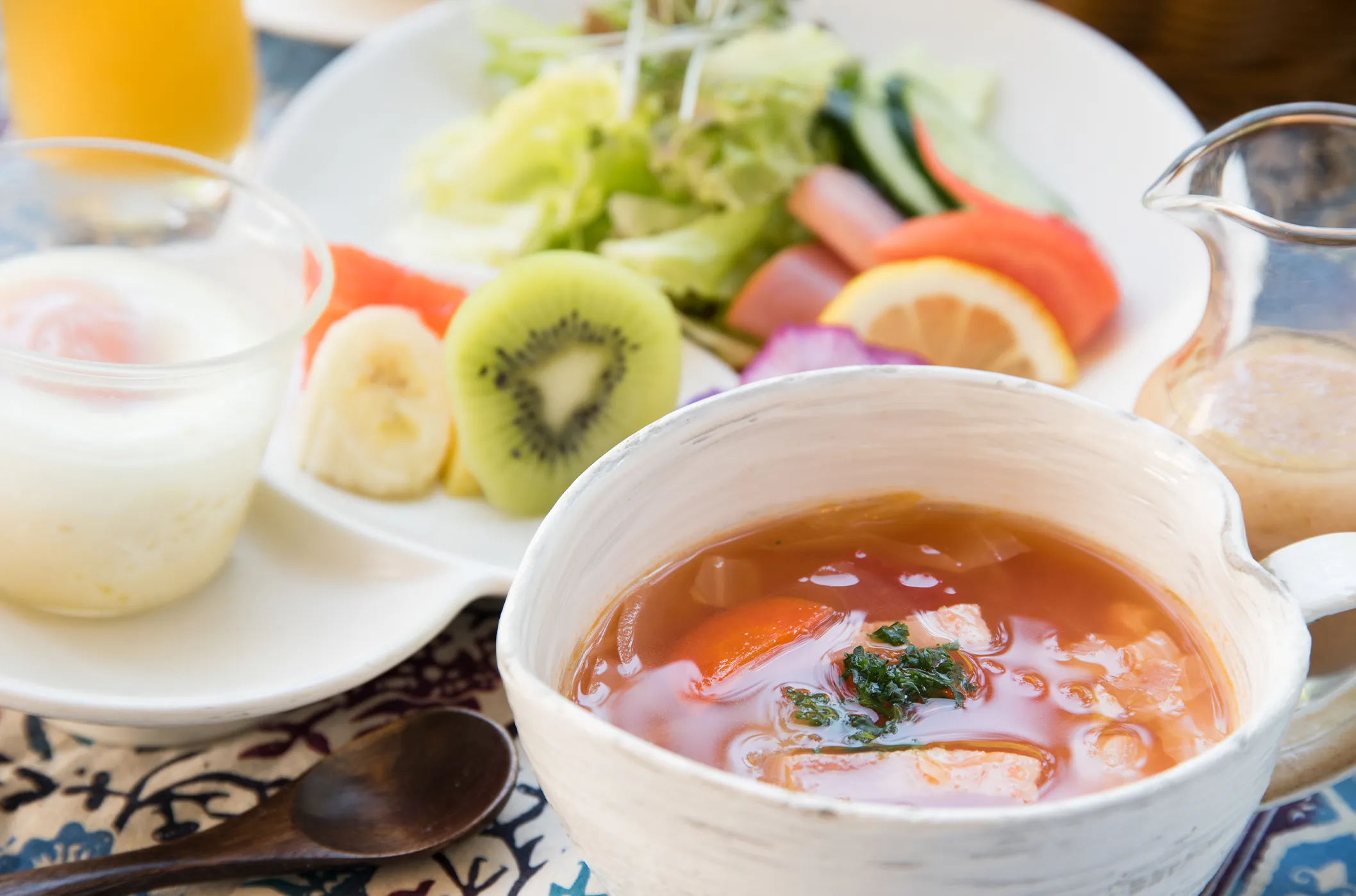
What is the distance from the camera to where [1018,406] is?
2.74 feet

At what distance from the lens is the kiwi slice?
1372mm

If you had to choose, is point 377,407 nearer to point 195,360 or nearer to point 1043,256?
point 195,360

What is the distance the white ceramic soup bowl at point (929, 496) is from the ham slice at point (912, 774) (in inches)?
2.2

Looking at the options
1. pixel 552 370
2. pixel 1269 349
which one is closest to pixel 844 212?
pixel 552 370

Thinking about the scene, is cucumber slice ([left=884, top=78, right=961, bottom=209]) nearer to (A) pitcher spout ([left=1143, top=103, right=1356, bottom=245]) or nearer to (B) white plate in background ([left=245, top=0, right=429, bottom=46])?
(A) pitcher spout ([left=1143, top=103, right=1356, bottom=245])

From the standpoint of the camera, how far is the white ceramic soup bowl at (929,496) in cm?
57

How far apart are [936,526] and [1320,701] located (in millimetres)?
269

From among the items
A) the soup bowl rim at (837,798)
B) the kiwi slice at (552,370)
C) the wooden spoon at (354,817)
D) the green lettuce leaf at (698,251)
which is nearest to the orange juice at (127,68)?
the green lettuce leaf at (698,251)

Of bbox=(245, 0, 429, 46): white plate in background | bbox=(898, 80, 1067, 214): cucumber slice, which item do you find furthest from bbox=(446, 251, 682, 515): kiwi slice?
bbox=(245, 0, 429, 46): white plate in background

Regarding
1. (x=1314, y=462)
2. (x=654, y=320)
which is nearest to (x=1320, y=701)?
(x=1314, y=462)

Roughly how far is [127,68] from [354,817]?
138 centimetres

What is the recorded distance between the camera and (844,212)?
6.06 feet

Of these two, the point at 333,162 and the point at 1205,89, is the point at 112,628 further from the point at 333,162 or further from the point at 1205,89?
the point at 1205,89

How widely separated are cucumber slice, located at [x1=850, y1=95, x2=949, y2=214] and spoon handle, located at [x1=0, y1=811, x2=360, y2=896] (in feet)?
4.42
